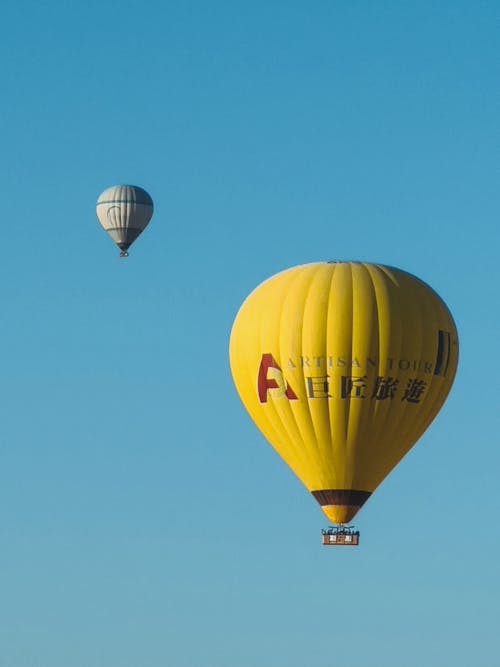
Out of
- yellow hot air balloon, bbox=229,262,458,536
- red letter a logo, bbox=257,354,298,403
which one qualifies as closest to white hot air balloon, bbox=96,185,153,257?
yellow hot air balloon, bbox=229,262,458,536

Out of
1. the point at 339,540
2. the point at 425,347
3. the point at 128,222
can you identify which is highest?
the point at 128,222

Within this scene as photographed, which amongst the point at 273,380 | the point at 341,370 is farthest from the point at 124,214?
the point at 341,370

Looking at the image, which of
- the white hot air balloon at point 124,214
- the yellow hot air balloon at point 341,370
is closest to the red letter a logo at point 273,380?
the yellow hot air balloon at point 341,370

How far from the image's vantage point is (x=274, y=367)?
289 feet

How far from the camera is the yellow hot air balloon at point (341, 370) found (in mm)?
87625

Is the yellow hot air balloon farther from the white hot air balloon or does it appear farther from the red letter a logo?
the white hot air balloon

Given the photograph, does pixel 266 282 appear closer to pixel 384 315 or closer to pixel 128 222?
pixel 384 315

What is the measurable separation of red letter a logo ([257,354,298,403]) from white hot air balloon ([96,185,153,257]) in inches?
930

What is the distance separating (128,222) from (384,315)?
984 inches

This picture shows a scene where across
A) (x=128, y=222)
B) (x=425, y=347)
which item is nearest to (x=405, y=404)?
(x=425, y=347)

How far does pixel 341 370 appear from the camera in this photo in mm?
87812

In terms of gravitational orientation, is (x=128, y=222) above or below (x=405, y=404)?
above

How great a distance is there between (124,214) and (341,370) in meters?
24.9

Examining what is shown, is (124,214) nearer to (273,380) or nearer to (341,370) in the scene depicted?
(273,380)
